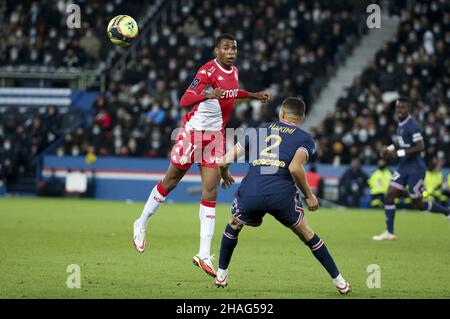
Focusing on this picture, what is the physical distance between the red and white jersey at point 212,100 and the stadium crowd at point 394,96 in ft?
53.1

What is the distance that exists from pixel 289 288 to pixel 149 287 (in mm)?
1528

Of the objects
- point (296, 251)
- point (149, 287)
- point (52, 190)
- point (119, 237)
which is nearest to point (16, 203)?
point (52, 190)

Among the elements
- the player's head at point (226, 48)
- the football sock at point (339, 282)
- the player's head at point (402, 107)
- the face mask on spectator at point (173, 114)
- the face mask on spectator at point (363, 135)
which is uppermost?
the player's head at point (226, 48)

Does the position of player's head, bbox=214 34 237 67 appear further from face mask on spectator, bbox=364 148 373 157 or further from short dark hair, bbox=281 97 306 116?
face mask on spectator, bbox=364 148 373 157

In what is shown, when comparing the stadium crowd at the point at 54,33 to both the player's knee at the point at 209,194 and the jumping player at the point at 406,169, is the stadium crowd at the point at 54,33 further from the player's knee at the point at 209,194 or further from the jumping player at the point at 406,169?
the player's knee at the point at 209,194

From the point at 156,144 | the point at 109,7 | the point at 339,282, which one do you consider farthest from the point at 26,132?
the point at 339,282

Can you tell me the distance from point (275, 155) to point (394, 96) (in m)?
20.4

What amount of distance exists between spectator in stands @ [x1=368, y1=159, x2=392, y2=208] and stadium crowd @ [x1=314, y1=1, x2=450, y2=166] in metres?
1.37

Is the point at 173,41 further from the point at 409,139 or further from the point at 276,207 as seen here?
the point at 276,207

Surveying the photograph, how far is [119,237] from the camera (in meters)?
16.5

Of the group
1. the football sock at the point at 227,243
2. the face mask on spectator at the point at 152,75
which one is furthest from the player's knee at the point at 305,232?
the face mask on spectator at the point at 152,75

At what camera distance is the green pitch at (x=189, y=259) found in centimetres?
1015

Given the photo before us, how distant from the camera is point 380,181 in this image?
26828 mm

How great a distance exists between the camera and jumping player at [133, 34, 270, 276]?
459 inches
